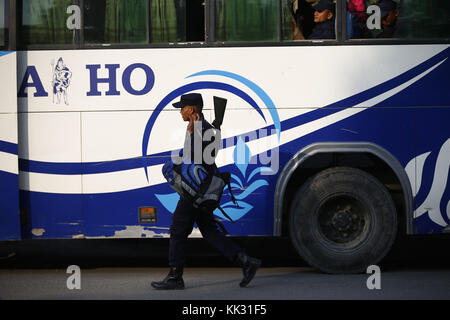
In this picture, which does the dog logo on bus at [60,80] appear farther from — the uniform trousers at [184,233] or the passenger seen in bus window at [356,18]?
the passenger seen in bus window at [356,18]

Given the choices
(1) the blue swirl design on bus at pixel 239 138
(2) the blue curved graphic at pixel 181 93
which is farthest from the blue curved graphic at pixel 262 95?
(2) the blue curved graphic at pixel 181 93

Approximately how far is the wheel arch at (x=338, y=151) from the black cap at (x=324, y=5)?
1477 mm

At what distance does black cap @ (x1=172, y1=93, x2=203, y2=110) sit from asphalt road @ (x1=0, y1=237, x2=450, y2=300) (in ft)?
6.13

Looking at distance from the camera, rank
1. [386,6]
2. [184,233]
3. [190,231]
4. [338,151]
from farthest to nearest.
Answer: [386,6]
[338,151]
[190,231]
[184,233]

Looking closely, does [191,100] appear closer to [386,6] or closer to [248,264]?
[248,264]

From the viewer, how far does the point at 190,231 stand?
26.6ft

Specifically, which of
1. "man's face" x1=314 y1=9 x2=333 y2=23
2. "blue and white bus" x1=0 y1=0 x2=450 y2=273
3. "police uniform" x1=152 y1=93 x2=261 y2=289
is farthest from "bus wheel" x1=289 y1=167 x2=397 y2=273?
"man's face" x1=314 y1=9 x2=333 y2=23

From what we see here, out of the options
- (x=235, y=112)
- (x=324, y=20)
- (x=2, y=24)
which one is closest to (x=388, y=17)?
(x=324, y=20)

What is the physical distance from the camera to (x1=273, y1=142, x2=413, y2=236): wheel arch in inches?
341

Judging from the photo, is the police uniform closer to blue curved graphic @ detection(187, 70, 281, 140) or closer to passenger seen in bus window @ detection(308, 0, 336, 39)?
blue curved graphic @ detection(187, 70, 281, 140)

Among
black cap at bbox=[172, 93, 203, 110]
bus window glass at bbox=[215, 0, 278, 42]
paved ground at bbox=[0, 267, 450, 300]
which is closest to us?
paved ground at bbox=[0, 267, 450, 300]

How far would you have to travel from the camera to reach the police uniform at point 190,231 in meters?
7.97

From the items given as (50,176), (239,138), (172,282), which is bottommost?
(172,282)

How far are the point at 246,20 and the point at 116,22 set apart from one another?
142cm
